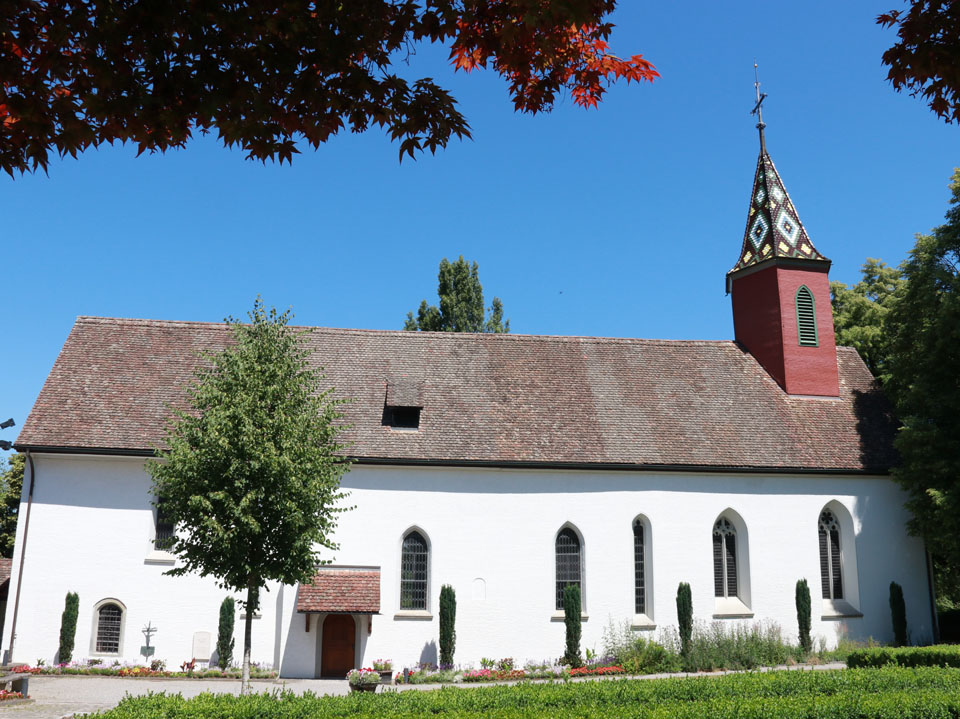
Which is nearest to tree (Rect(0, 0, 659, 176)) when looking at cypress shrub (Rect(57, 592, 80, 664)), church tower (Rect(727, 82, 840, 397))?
cypress shrub (Rect(57, 592, 80, 664))

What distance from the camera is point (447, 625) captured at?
2150cm

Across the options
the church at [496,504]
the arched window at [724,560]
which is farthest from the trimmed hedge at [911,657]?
the arched window at [724,560]

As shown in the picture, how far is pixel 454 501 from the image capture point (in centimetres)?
2286

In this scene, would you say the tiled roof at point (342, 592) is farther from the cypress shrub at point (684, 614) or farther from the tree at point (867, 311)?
the tree at point (867, 311)

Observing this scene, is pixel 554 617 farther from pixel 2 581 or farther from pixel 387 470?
pixel 2 581

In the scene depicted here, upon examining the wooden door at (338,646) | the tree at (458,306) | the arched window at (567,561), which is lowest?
the wooden door at (338,646)

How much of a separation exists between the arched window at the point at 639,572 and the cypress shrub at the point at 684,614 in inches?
41.6

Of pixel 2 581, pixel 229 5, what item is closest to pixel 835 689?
pixel 229 5

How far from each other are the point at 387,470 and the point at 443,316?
82.4 feet

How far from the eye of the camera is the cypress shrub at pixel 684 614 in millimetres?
22391

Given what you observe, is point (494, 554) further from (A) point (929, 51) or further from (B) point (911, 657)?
(A) point (929, 51)

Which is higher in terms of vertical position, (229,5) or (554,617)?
(229,5)

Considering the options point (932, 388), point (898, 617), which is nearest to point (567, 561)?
point (898, 617)

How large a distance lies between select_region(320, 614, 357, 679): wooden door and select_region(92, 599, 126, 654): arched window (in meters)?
5.35
